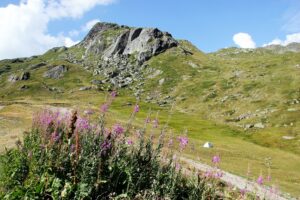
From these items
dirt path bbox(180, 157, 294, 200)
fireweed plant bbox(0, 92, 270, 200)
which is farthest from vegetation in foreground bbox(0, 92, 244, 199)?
dirt path bbox(180, 157, 294, 200)

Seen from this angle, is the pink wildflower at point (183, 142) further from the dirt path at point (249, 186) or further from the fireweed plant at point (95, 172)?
the dirt path at point (249, 186)

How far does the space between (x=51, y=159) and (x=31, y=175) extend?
657 millimetres

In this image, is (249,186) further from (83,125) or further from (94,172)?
(94,172)

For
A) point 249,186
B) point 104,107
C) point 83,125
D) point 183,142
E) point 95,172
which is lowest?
point 249,186

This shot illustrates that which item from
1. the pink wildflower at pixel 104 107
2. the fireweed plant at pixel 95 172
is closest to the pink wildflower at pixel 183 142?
the fireweed plant at pixel 95 172

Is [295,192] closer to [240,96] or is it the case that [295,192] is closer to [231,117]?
[231,117]

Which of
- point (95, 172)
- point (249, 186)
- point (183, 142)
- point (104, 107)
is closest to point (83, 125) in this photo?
point (104, 107)

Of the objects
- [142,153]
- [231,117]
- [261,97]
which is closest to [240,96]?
[261,97]

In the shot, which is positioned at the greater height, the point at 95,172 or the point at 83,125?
the point at 83,125

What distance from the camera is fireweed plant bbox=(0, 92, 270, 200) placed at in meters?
9.83

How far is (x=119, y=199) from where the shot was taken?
33.7ft

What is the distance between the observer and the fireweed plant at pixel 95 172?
9.83 metres

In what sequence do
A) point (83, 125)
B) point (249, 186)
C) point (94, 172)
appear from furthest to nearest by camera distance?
point (249, 186), point (83, 125), point (94, 172)

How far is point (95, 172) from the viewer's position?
34.3ft
